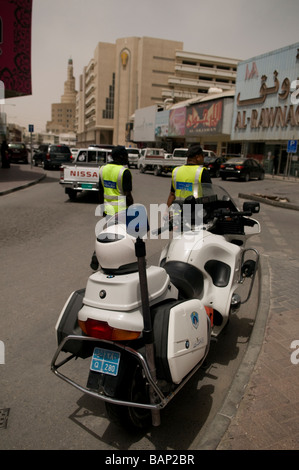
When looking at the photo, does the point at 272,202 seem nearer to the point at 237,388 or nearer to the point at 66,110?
the point at 237,388

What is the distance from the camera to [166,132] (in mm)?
49688

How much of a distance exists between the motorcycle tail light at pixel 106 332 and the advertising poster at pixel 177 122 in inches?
1732

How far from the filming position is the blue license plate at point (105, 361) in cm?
222

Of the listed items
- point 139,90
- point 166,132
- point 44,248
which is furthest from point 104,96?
point 44,248

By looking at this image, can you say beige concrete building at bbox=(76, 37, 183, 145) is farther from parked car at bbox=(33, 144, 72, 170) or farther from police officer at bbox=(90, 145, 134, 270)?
police officer at bbox=(90, 145, 134, 270)

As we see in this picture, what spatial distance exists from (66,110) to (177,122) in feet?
530

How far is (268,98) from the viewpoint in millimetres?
29969

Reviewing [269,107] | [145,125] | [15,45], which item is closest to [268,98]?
[269,107]

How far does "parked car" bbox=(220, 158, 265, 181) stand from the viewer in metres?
23.9

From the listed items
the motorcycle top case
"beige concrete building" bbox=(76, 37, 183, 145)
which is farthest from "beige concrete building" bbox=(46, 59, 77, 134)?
the motorcycle top case

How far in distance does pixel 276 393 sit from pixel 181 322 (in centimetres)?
116

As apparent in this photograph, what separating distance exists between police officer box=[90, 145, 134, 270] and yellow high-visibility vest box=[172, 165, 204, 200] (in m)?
1.11

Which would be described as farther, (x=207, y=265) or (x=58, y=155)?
(x=58, y=155)

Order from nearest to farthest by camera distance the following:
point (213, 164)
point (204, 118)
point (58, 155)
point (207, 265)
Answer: point (207, 265), point (213, 164), point (58, 155), point (204, 118)
